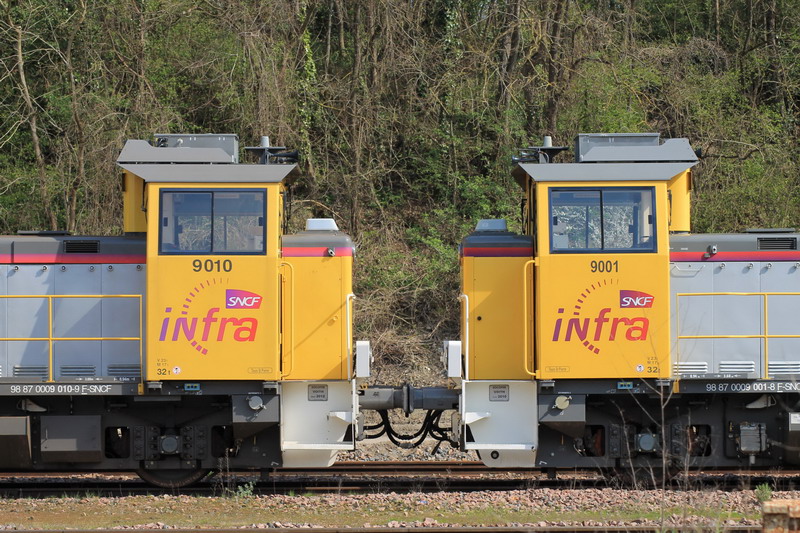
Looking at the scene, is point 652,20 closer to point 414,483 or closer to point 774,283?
point 774,283

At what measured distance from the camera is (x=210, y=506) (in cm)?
905

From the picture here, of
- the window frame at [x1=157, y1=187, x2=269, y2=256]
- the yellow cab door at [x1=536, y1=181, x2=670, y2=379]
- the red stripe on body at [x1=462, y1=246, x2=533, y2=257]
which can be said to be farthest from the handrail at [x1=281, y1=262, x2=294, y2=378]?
the yellow cab door at [x1=536, y1=181, x2=670, y2=379]

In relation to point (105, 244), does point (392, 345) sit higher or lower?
lower

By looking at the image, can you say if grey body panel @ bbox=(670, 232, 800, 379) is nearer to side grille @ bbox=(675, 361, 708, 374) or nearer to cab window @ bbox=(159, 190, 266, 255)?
side grille @ bbox=(675, 361, 708, 374)

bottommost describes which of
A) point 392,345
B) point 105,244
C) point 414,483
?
point 414,483

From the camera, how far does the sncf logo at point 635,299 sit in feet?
30.6

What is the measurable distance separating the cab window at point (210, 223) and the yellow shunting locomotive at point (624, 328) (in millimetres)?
2547

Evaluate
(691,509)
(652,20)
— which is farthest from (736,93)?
(691,509)

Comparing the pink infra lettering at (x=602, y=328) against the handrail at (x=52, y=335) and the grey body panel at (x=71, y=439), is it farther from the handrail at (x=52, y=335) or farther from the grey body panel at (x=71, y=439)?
the grey body panel at (x=71, y=439)

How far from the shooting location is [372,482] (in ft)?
33.8

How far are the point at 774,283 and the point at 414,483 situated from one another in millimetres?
4992

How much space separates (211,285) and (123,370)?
5.53 feet

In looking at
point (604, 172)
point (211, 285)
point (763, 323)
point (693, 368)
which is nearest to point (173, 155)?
point (211, 285)

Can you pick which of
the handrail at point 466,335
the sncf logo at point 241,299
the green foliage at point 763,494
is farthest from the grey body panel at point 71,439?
the green foliage at point 763,494
